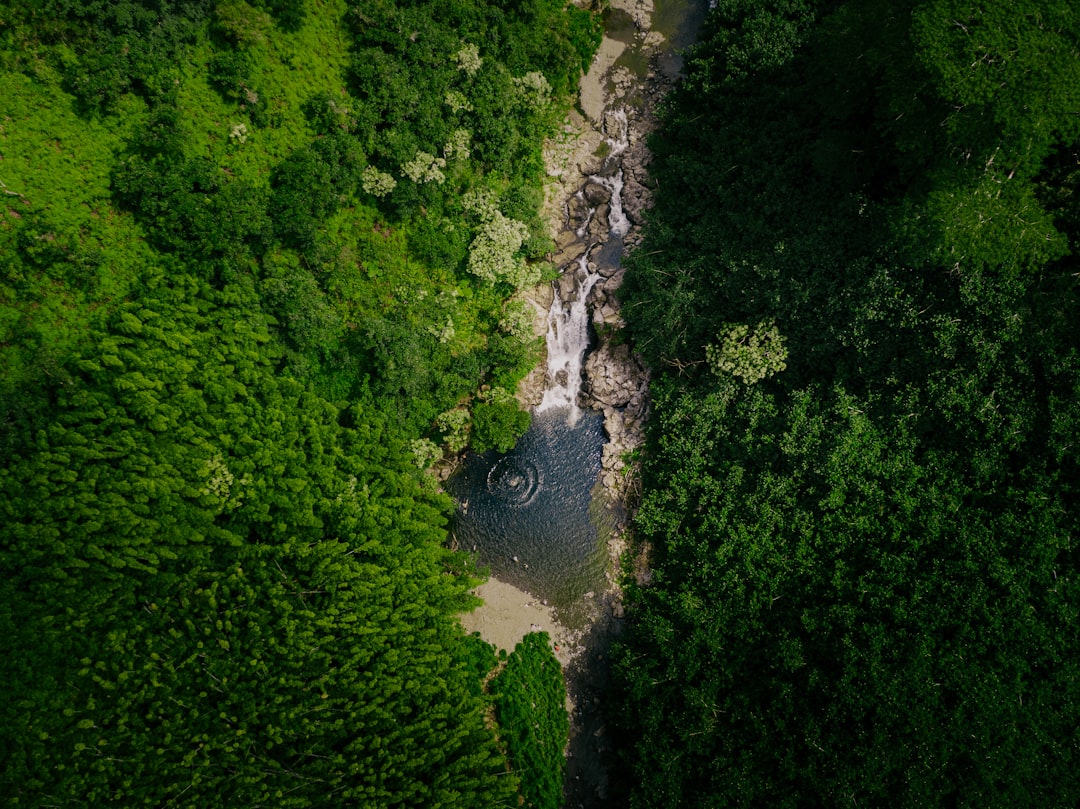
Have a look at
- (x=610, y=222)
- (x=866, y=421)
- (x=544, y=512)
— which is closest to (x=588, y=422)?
(x=544, y=512)

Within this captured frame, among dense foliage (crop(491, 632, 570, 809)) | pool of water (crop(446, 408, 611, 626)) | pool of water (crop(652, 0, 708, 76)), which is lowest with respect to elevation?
dense foliage (crop(491, 632, 570, 809))

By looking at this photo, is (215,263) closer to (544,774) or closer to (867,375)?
(544,774)

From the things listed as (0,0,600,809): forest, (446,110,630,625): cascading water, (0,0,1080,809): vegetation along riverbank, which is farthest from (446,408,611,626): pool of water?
(0,0,600,809): forest

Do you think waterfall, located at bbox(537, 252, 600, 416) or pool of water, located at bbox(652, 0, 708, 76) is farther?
pool of water, located at bbox(652, 0, 708, 76)

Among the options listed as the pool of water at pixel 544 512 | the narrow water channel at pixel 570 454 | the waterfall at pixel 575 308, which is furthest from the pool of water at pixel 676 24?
the pool of water at pixel 544 512

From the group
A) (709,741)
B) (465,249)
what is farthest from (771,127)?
(709,741)

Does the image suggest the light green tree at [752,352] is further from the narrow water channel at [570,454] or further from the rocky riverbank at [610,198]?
the narrow water channel at [570,454]

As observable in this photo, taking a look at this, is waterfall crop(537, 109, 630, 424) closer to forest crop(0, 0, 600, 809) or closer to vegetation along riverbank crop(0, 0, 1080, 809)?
vegetation along riverbank crop(0, 0, 1080, 809)
